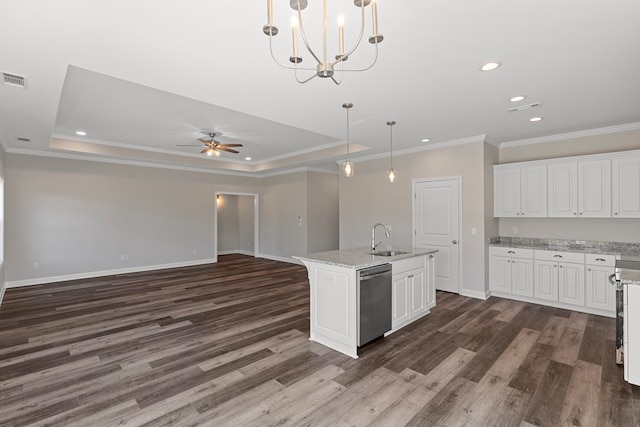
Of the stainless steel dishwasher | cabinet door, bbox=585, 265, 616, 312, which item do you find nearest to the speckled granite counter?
cabinet door, bbox=585, 265, 616, 312

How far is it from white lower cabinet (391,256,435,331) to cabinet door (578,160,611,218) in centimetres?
251

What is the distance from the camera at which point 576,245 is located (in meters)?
4.92

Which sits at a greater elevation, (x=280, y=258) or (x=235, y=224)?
(x=235, y=224)

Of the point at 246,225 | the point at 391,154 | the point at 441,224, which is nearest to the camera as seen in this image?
the point at 441,224

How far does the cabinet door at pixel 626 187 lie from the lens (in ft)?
13.9

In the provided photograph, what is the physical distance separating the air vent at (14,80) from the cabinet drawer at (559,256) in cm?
672

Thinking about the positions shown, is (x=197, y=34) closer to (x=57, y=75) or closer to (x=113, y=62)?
(x=113, y=62)

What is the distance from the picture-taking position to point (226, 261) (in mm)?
9289

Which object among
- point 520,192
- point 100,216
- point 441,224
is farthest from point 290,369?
point 100,216

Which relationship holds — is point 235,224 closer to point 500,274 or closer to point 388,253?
point 388,253

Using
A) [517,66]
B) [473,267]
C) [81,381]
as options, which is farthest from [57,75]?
[473,267]

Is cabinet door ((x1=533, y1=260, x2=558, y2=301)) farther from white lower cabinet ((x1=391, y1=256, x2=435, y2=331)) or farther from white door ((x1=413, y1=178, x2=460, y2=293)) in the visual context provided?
white lower cabinet ((x1=391, y1=256, x2=435, y2=331))

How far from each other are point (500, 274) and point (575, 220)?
1.42m

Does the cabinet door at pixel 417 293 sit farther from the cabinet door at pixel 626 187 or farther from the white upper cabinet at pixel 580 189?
the cabinet door at pixel 626 187
